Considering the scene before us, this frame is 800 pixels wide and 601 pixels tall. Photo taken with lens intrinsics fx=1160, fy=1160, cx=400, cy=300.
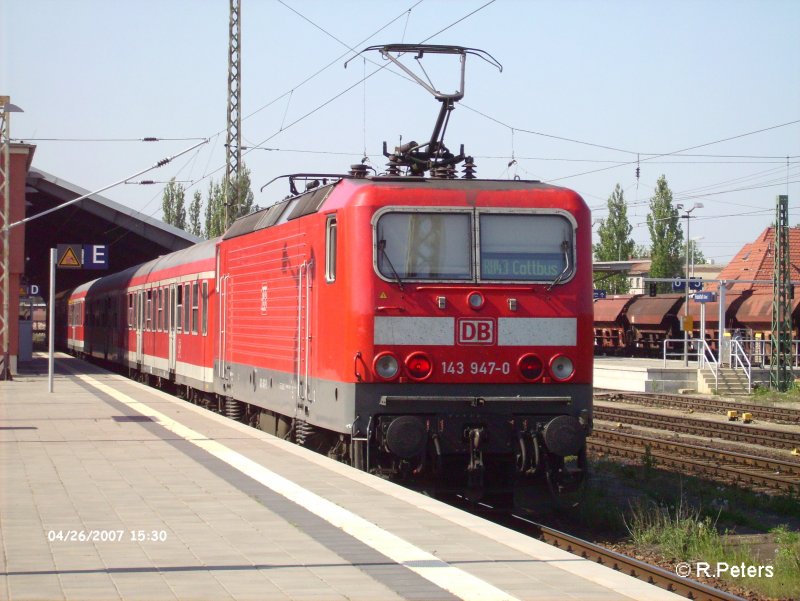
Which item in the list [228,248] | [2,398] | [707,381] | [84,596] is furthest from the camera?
[707,381]

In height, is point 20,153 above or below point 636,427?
above

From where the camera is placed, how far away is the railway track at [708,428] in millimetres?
Result: 20005

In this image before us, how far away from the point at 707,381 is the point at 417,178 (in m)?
23.8

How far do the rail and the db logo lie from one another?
23.2m

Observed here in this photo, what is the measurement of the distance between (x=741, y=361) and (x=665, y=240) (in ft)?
130

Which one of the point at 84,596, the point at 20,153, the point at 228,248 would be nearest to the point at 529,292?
the point at 84,596

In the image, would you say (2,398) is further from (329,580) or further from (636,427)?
(329,580)

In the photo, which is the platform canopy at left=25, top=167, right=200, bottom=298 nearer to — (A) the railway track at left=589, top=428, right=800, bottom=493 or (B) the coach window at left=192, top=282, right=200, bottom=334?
(B) the coach window at left=192, top=282, right=200, bottom=334

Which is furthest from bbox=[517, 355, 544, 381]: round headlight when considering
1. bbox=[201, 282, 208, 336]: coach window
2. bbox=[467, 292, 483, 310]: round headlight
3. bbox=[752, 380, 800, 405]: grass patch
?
bbox=[752, 380, 800, 405]: grass patch

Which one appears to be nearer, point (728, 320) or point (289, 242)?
point (289, 242)

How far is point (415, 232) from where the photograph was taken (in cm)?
1105

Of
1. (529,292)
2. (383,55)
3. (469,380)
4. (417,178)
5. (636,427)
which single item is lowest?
(636,427)

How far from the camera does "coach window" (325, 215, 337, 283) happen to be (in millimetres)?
11383
